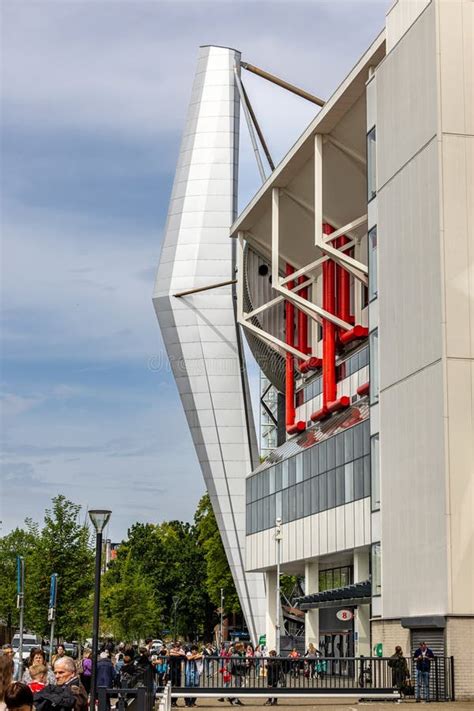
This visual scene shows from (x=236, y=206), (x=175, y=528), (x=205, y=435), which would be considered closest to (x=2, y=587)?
(x=205, y=435)

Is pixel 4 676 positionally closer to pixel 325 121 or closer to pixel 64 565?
pixel 325 121

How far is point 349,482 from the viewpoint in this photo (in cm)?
5309

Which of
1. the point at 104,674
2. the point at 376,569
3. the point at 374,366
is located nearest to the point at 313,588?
the point at 376,569

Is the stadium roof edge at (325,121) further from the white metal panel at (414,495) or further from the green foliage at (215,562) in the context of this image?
the green foliage at (215,562)

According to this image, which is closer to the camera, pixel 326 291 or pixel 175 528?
pixel 326 291

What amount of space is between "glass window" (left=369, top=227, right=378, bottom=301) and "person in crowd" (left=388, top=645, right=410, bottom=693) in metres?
13.4

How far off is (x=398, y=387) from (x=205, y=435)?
41.2 m

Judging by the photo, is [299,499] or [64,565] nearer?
[299,499]

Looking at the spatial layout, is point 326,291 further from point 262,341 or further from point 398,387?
point 398,387

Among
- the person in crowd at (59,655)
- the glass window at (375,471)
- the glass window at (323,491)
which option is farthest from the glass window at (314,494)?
the person in crowd at (59,655)

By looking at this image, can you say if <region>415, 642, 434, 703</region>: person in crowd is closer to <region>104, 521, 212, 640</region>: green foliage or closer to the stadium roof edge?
the stadium roof edge

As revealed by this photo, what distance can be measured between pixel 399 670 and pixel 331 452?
69.3 ft

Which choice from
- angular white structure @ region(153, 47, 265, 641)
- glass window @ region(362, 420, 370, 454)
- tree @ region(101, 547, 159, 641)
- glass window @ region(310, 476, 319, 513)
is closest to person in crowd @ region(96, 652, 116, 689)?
glass window @ region(362, 420, 370, 454)

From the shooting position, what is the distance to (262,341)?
73.7m
